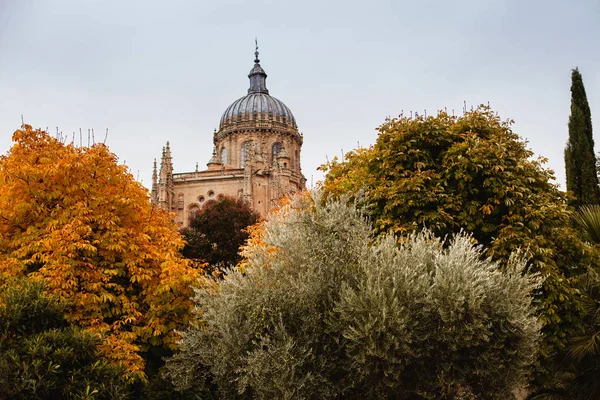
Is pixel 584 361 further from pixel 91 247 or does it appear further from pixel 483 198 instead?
pixel 91 247

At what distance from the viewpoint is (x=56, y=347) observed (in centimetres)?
1121

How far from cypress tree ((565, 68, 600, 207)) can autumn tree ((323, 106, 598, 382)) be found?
19.4 ft

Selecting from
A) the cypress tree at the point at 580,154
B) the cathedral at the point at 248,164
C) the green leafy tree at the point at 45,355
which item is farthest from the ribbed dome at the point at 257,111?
the green leafy tree at the point at 45,355

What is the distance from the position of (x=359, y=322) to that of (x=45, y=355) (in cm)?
546

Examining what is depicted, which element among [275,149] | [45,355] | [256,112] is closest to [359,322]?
[45,355]

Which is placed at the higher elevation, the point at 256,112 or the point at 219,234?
the point at 256,112

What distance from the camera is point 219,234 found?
36.6 m

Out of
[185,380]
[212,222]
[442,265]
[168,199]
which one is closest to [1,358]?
[185,380]

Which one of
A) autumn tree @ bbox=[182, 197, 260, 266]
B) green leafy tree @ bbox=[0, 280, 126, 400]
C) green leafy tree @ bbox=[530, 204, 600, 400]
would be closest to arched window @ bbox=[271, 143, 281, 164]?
autumn tree @ bbox=[182, 197, 260, 266]

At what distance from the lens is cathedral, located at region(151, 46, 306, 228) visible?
2170 inches

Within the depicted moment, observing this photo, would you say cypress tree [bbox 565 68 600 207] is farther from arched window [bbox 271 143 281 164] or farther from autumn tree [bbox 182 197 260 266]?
arched window [bbox 271 143 281 164]

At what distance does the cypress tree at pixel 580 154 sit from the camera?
2223 centimetres

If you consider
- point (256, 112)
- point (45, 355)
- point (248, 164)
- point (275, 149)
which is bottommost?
point (45, 355)

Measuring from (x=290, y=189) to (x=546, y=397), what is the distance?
4327cm
